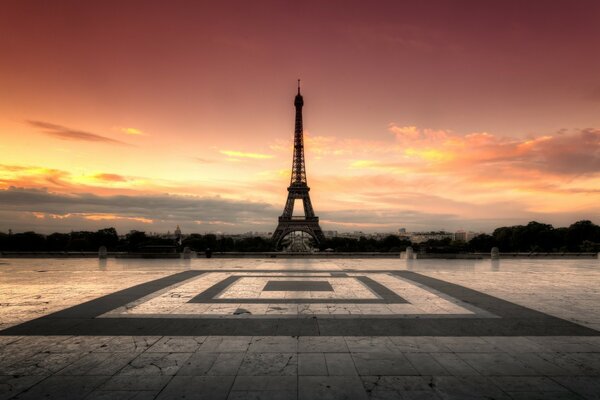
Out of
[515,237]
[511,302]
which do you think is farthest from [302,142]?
[511,302]

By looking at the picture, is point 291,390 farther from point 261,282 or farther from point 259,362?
point 261,282

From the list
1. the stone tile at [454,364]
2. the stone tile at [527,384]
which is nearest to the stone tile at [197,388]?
the stone tile at [454,364]

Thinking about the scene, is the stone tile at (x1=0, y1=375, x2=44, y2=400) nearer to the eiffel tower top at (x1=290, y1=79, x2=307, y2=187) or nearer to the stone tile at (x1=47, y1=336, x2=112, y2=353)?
the stone tile at (x1=47, y1=336, x2=112, y2=353)

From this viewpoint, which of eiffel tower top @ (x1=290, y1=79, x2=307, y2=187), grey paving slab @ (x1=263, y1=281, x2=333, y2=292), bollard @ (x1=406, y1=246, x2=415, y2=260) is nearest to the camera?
grey paving slab @ (x1=263, y1=281, x2=333, y2=292)

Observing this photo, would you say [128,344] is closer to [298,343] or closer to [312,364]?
[298,343]

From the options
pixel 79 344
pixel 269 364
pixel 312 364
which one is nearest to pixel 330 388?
pixel 312 364

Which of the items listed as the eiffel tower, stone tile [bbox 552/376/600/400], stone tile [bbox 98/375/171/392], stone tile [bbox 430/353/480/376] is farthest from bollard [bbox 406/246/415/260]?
the eiffel tower

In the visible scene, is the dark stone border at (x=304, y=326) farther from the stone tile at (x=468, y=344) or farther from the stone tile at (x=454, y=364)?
the stone tile at (x=454, y=364)
